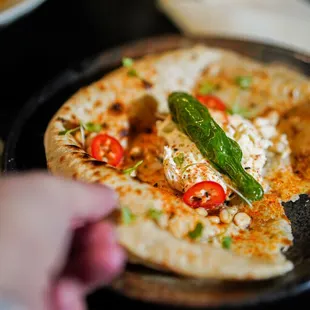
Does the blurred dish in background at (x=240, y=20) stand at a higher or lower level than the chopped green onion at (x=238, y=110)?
higher

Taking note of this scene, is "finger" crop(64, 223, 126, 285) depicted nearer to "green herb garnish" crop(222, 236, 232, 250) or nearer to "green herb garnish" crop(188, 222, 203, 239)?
"green herb garnish" crop(188, 222, 203, 239)

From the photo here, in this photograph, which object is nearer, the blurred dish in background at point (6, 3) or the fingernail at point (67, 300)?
the fingernail at point (67, 300)

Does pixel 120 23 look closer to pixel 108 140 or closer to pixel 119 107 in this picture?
pixel 119 107

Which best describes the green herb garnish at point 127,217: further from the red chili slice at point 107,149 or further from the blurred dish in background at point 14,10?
the blurred dish in background at point 14,10

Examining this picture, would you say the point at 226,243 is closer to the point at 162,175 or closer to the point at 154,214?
the point at 154,214

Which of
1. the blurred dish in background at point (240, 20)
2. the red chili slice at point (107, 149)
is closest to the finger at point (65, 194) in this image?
the red chili slice at point (107, 149)

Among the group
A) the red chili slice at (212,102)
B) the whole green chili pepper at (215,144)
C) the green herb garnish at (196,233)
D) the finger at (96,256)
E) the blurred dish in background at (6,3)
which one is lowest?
the finger at (96,256)
